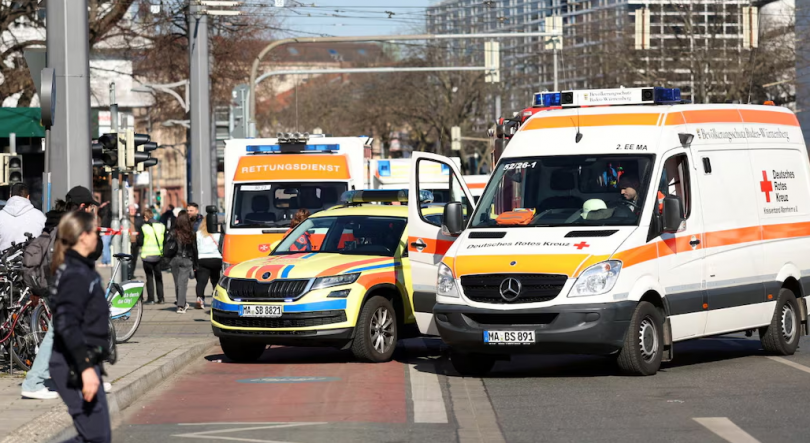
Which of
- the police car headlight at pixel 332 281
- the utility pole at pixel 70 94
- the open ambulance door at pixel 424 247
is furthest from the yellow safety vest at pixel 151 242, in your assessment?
the open ambulance door at pixel 424 247

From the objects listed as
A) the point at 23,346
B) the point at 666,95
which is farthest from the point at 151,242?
the point at 666,95

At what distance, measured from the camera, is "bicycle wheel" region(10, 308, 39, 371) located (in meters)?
13.1

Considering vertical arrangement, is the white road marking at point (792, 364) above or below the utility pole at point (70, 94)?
below

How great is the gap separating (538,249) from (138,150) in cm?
1066

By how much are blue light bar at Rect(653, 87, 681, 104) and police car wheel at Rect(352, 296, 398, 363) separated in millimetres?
3477

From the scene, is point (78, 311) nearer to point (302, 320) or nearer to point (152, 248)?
point (302, 320)

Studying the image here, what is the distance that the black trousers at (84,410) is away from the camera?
7.43m

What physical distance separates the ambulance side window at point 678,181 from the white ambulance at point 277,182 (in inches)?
333

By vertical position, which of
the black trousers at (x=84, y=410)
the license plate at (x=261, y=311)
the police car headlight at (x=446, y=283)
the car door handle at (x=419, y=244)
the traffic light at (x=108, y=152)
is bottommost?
the license plate at (x=261, y=311)

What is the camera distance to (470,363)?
1366cm

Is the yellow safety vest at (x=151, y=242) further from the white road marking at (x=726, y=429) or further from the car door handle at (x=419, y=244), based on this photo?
the white road marking at (x=726, y=429)

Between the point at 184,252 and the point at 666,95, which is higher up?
the point at 666,95

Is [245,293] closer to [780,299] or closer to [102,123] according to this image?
[780,299]

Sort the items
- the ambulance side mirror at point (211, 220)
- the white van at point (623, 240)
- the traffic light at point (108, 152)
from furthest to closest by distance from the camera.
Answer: the ambulance side mirror at point (211, 220)
the traffic light at point (108, 152)
the white van at point (623, 240)
